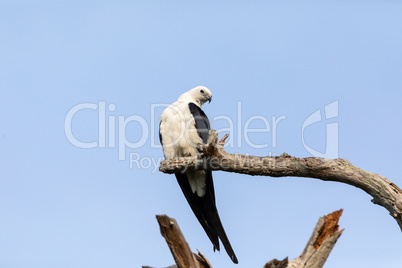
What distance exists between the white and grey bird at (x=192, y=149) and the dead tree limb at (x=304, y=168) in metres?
1.29

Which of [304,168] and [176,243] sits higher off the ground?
[304,168]

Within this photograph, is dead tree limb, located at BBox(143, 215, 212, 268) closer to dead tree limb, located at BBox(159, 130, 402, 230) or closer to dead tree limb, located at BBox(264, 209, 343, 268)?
dead tree limb, located at BBox(264, 209, 343, 268)

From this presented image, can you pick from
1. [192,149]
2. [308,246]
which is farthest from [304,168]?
[192,149]

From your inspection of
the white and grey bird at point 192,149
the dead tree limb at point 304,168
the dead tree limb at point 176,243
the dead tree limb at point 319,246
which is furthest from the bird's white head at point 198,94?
the dead tree limb at point 319,246

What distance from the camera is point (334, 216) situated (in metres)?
4.00

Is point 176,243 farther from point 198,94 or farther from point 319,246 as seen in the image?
point 198,94

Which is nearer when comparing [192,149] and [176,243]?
[176,243]

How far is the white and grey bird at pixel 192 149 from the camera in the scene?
19.5 feet

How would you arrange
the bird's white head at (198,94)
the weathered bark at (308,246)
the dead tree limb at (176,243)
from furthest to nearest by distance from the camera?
the bird's white head at (198,94)
the weathered bark at (308,246)
the dead tree limb at (176,243)

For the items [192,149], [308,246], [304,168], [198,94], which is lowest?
[308,246]

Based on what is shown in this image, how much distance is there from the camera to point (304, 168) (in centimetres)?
460

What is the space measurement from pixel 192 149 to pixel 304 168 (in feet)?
5.99

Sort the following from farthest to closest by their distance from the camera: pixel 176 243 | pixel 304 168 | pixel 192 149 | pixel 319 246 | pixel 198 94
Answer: pixel 198 94
pixel 192 149
pixel 304 168
pixel 319 246
pixel 176 243

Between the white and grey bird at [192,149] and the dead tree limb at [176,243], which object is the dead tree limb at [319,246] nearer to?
the dead tree limb at [176,243]
